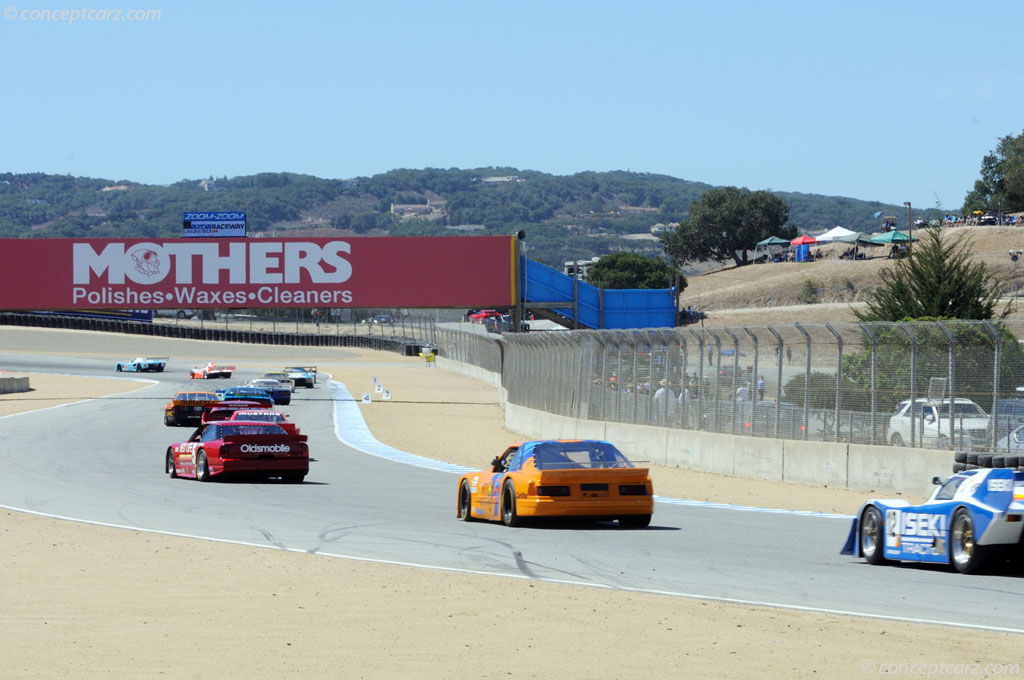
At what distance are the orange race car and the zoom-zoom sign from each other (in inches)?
1402

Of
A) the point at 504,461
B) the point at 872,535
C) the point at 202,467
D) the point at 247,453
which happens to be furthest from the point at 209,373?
the point at 872,535

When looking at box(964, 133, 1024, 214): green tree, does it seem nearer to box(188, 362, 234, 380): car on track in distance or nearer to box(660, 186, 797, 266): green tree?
box(660, 186, 797, 266): green tree

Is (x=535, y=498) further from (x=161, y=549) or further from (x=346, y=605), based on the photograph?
(x=346, y=605)

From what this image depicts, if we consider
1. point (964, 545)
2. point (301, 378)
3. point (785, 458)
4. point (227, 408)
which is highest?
point (964, 545)

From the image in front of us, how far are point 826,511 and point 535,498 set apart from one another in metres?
4.74

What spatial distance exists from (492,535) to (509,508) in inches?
38.3

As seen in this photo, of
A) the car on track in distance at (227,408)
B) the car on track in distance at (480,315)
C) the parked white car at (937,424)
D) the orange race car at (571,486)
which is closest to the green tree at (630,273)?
the car on track in distance at (480,315)

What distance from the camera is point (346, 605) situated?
33.3 ft

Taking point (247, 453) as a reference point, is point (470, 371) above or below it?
below

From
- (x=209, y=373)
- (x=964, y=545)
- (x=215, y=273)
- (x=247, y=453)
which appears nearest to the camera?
(x=964, y=545)

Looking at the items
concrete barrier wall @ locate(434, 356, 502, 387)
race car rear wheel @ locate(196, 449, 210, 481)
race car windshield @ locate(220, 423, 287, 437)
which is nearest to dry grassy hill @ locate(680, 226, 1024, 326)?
concrete barrier wall @ locate(434, 356, 502, 387)

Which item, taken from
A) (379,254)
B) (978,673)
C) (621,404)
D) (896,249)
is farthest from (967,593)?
(896,249)

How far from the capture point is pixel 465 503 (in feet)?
55.7

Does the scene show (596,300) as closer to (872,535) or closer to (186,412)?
(186,412)
